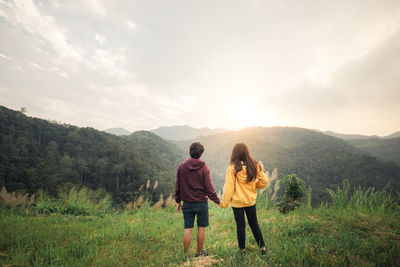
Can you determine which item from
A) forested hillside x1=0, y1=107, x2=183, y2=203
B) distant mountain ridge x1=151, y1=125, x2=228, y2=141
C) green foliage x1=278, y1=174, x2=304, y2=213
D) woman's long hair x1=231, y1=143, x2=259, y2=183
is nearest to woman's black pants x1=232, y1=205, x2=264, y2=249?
woman's long hair x1=231, y1=143, x2=259, y2=183

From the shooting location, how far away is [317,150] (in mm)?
79562

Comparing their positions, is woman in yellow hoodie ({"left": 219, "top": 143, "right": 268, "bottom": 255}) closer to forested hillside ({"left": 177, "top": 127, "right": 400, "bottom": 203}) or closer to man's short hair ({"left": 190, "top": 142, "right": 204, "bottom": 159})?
man's short hair ({"left": 190, "top": 142, "right": 204, "bottom": 159})

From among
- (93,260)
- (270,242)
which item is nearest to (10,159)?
(93,260)

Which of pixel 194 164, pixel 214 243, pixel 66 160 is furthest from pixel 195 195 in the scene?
pixel 66 160

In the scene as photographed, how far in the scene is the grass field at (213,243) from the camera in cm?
242

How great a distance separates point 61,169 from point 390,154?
5414 inches

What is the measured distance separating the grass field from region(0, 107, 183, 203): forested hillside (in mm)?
30013

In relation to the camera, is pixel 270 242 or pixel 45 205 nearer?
pixel 270 242

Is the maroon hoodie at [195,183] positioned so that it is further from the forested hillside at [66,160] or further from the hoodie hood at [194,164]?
the forested hillside at [66,160]

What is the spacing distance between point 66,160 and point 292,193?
47.6m

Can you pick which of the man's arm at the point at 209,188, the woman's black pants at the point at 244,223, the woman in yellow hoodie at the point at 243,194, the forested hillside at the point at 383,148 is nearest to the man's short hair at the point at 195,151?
the man's arm at the point at 209,188

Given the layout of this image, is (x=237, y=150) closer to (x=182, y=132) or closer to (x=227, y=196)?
(x=227, y=196)

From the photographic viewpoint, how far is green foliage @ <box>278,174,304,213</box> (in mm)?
5047

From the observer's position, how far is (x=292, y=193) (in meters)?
5.13
